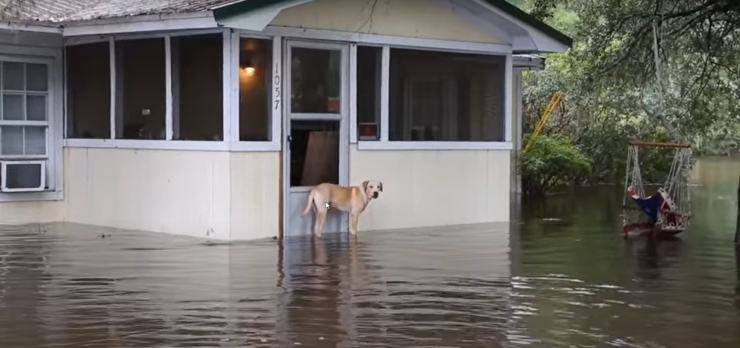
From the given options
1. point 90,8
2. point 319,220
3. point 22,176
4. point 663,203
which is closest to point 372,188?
point 319,220

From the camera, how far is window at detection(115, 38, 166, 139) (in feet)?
46.6

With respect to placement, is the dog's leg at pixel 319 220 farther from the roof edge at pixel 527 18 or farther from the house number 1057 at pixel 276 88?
the roof edge at pixel 527 18

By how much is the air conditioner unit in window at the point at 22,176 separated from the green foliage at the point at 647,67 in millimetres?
8214

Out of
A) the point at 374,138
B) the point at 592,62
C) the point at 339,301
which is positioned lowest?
the point at 339,301

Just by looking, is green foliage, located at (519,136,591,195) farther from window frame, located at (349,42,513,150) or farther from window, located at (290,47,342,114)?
window, located at (290,47,342,114)

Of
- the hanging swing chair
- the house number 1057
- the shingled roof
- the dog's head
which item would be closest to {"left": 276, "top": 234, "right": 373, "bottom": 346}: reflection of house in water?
the dog's head

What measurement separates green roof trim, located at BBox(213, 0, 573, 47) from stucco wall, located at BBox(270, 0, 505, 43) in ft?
2.05

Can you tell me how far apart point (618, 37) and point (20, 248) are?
35.3 ft

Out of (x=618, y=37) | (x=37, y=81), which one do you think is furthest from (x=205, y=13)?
(x=618, y=37)

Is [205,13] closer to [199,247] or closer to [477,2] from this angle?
[199,247]

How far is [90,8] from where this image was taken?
601 inches

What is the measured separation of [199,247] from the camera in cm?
1288

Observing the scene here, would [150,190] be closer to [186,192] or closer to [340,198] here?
[186,192]

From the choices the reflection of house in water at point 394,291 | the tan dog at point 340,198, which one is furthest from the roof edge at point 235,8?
the reflection of house in water at point 394,291
